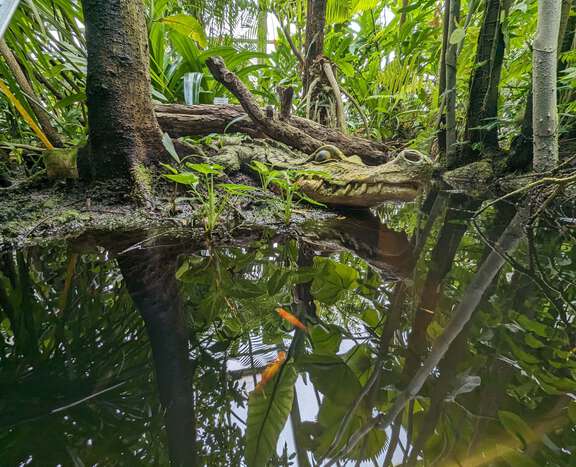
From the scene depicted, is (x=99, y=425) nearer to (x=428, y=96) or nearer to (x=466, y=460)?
(x=466, y=460)

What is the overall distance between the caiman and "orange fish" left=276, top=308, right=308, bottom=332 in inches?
28.7

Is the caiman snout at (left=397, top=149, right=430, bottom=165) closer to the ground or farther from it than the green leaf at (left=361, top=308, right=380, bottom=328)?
farther from it

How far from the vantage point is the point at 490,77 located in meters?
2.13

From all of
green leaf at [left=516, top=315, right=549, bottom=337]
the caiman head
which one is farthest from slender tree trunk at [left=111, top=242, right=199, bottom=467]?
the caiman head

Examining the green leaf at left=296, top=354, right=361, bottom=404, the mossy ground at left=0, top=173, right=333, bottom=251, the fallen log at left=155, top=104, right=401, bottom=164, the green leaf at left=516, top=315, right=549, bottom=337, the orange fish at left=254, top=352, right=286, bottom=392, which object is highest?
the fallen log at left=155, top=104, right=401, bottom=164

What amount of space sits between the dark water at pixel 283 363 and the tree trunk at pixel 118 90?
556mm

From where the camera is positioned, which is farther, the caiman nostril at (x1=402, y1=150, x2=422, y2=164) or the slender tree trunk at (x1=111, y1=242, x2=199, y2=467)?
the caiman nostril at (x1=402, y1=150, x2=422, y2=164)

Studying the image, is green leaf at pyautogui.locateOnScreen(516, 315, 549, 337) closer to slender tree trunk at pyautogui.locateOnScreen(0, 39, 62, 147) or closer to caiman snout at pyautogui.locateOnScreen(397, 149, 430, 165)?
caiman snout at pyautogui.locateOnScreen(397, 149, 430, 165)

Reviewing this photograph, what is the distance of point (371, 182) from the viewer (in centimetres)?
146

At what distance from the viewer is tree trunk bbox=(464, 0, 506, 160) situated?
2.03 metres

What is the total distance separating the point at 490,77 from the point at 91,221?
246cm

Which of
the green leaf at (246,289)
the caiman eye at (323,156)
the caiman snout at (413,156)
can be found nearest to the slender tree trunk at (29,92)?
the green leaf at (246,289)

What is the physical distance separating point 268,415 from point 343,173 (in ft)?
4.45

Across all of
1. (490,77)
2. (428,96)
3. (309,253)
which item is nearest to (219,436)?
(309,253)
